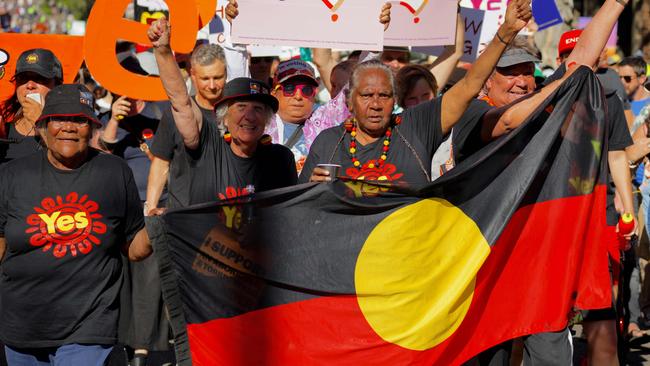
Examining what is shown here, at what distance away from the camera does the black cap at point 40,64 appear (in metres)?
7.53

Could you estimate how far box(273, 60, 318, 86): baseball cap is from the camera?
7.69 metres

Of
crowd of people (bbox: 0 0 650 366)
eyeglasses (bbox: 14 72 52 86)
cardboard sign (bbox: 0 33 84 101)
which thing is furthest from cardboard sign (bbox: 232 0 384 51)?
cardboard sign (bbox: 0 33 84 101)

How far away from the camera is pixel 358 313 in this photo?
526 cm

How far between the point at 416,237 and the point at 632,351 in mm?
4561

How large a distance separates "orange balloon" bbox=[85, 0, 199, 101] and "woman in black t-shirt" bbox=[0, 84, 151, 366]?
7.76ft

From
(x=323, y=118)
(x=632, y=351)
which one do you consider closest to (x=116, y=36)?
(x=323, y=118)

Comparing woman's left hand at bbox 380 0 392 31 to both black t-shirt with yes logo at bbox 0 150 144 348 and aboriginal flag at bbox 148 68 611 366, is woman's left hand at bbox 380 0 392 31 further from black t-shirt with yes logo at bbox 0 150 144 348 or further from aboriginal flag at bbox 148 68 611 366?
black t-shirt with yes logo at bbox 0 150 144 348

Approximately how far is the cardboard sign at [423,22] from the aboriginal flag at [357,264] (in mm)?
2772

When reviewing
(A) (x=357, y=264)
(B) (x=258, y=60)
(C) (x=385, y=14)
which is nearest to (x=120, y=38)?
(B) (x=258, y=60)

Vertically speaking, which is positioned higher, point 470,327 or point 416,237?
point 416,237

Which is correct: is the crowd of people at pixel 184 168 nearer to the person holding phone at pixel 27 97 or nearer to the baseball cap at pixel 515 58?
the baseball cap at pixel 515 58

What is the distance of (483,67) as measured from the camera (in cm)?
525

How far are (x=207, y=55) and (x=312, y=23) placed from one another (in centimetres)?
98

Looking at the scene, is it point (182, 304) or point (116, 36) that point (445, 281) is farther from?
point (116, 36)
